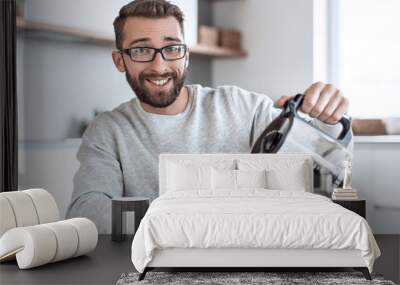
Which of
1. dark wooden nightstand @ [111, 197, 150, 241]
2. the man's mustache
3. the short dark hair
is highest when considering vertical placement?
the short dark hair

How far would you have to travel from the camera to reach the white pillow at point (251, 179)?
5.96m

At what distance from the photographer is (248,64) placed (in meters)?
6.57

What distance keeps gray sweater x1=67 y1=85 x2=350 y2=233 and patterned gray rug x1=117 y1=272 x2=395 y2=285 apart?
1.74 m

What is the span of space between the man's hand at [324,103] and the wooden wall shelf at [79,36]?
2.30ft

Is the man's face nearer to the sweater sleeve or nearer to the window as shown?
the sweater sleeve

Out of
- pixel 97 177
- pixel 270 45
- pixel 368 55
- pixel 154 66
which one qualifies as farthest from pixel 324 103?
pixel 97 177

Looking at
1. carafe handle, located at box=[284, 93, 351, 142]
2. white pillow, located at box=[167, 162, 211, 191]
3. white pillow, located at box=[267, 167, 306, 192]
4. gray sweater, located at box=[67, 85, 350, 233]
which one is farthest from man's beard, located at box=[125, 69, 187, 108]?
white pillow, located at box=[267, 167, 306, 192]

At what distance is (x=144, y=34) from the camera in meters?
6.45

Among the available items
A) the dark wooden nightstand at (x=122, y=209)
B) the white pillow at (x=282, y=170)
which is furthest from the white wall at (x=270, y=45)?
the dark wooden nightstand at (x=122, y=209)

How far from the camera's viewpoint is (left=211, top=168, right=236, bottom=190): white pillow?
19.5ft

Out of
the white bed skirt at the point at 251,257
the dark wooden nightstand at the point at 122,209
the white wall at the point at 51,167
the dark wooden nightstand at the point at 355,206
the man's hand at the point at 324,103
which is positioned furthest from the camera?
the white wall at the point at 51,167

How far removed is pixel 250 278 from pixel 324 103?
2366 mm

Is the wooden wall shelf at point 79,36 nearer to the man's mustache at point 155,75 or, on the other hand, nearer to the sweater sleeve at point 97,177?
the man's mustache at point 155,75

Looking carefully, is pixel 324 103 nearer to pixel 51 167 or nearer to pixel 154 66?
pixel 154 66
